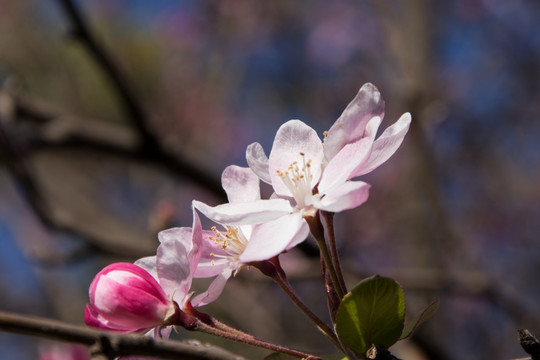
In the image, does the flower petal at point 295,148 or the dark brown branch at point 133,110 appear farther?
the dark brown branch at point 133,110

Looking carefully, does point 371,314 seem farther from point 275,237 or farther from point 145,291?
point 145,291

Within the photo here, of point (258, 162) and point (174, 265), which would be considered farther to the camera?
point (258, 162)

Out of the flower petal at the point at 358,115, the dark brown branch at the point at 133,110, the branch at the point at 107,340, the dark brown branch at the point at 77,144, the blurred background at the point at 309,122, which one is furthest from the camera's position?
the blurred background at the point at 309,122

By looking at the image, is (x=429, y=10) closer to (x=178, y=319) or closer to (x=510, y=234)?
(x=510, y=234)

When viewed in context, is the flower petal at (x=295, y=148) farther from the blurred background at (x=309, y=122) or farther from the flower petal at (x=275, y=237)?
the blurred background at (x=309, y=122)

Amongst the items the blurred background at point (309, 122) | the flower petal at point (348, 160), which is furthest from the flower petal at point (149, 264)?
the blurred background at point (309, 122)

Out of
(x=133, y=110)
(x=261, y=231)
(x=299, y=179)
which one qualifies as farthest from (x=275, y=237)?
(x=133, y=110)

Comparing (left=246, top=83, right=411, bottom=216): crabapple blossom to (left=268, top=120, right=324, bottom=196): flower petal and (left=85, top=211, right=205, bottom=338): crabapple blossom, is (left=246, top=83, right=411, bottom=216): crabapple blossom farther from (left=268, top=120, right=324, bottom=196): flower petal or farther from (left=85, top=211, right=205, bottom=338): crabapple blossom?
(left=85, top=211, right=205, bottom=338): crabapple blossom
